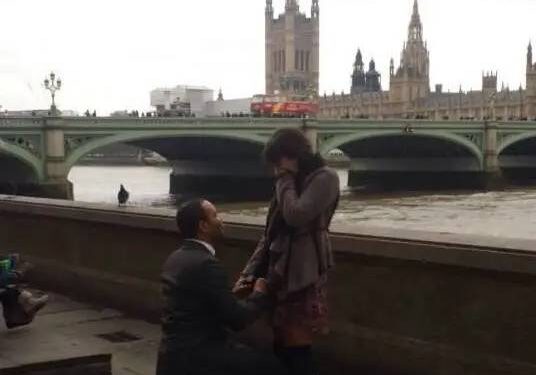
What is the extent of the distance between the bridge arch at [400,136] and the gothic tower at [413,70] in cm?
5934

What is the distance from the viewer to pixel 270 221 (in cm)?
300

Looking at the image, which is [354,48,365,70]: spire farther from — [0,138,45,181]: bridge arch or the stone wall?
the stone wall

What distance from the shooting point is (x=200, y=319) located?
106 inches

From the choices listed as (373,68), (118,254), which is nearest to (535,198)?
(118,254)

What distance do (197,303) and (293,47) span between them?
119574 mm

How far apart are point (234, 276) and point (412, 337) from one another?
1.23 m

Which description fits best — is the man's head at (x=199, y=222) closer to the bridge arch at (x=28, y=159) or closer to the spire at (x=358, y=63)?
the bridge arch at (x=28, y=159)

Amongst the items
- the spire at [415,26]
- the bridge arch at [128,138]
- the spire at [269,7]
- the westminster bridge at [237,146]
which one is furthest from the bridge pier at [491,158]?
the spire at [269,7]

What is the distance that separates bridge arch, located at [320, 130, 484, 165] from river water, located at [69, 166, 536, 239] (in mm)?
2357

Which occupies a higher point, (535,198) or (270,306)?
(270,306)

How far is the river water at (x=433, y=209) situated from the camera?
24.7m

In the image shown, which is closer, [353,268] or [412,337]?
[412,337]

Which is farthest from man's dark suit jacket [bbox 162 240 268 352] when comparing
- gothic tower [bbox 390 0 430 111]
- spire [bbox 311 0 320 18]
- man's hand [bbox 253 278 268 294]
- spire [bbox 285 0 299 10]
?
spire [bbox 311 0 320 18]

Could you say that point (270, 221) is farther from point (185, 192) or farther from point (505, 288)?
point (185, 192)
